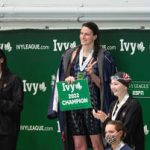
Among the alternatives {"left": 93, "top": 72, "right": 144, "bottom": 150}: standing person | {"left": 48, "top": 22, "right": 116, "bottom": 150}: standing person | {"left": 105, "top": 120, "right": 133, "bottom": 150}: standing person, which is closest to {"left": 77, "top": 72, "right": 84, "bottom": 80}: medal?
{"left": 48, "top": 22, "right": 116, "bottom": 150}: standing person

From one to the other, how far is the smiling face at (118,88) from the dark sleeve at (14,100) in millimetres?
1148

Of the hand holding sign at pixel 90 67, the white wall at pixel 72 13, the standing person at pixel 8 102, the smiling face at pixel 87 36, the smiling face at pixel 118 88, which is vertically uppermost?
the white wall at pixel 72 13

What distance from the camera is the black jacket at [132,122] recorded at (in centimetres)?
564

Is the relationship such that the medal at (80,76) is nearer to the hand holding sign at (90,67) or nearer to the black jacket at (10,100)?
the hand holding sign at (90,67)

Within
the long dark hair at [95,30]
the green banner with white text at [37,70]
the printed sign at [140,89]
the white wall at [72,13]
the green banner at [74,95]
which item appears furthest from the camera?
the green banner with white text at [37,70]

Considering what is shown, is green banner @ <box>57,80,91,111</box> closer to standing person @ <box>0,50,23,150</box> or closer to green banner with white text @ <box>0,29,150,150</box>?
standing person @ <box>0,50,23,150</box>

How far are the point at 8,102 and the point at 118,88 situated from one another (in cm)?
130

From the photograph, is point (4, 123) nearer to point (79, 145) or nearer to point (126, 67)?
point (79, 145)

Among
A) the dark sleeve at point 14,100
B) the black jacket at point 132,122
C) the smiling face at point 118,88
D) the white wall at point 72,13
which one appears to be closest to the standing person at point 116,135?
the black jacket at point 132,122

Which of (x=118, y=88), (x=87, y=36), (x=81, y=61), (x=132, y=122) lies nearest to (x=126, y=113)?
(x=132, y=122)

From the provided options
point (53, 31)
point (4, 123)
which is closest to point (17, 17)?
point (53, 31)

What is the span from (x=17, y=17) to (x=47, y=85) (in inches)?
32.5

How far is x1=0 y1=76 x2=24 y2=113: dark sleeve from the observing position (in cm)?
657
